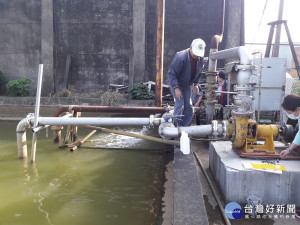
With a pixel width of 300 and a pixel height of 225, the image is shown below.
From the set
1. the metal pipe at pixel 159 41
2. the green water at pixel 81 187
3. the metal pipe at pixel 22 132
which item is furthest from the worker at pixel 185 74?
the metal pipe at pixel 22 132

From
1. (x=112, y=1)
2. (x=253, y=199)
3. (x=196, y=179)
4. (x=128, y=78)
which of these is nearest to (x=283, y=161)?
(x=253, y=199)

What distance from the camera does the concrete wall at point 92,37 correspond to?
12602mm

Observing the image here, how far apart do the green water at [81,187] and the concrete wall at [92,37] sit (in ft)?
23.5

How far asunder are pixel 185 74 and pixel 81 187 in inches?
101

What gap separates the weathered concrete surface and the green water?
51cm

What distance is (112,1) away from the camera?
41.7ft

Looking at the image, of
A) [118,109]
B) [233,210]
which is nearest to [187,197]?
[233,210]

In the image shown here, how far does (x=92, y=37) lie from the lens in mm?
13016

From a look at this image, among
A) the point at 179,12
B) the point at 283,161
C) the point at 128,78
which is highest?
the point at 179,12

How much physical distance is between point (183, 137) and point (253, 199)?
107cm

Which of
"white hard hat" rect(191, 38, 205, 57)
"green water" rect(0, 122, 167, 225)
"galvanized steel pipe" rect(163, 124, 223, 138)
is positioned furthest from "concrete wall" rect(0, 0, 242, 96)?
"galvanized steel pipe" rect(163, 124, 223, 138)

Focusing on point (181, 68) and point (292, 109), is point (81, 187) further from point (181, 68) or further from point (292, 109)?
point (292, 109)

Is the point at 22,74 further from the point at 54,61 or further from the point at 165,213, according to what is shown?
the point at 165,213

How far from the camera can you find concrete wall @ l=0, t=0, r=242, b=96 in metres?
12.6
